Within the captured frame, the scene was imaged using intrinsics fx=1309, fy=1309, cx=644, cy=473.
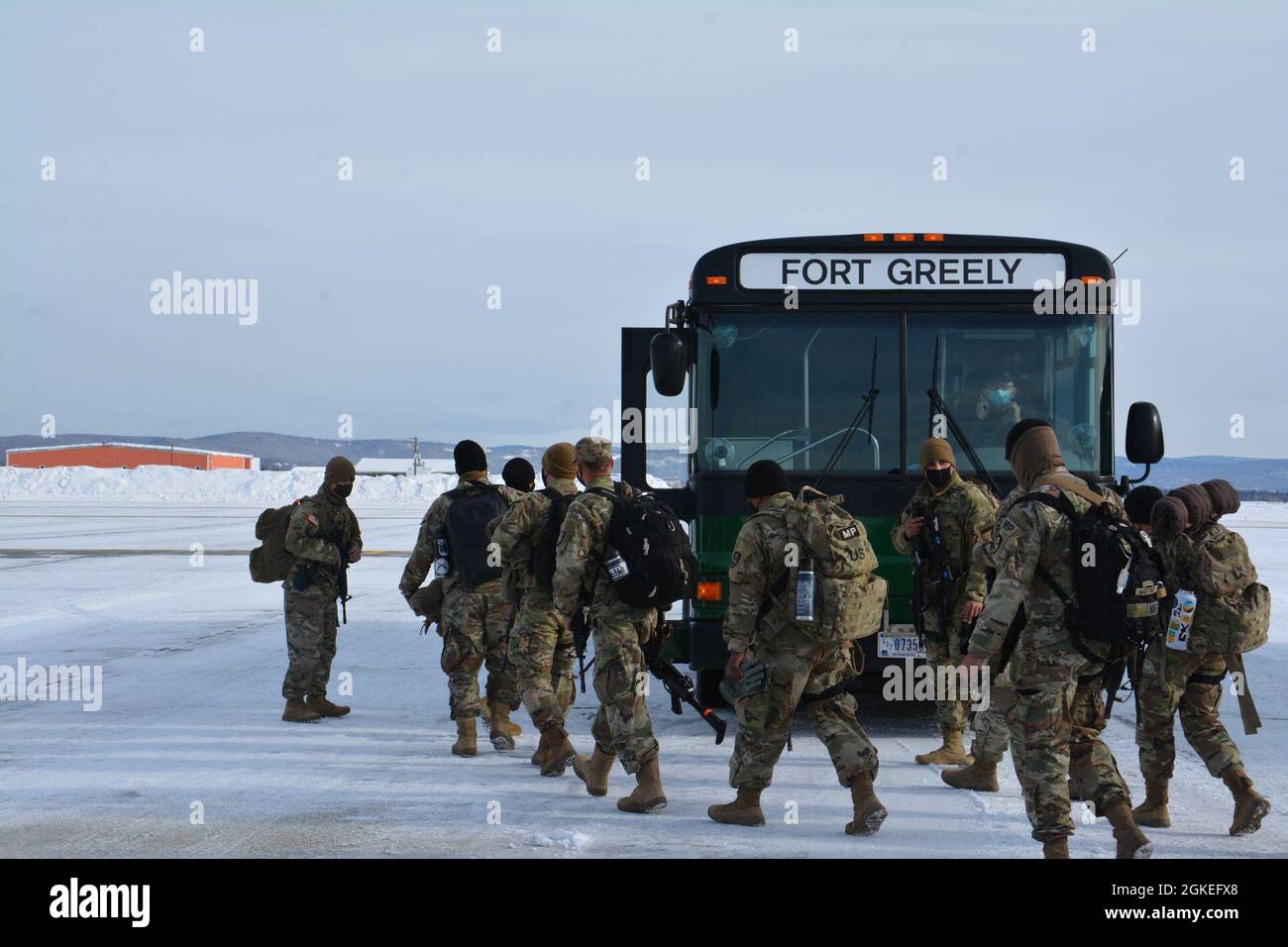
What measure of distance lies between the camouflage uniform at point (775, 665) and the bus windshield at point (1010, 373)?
2.56 m

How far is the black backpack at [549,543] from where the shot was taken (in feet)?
23.7

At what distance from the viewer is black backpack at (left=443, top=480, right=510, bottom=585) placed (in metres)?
8.06

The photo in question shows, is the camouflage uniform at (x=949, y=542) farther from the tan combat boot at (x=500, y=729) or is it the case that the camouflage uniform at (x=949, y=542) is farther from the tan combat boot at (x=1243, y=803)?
the tan combat boot at (x=500, y=729)

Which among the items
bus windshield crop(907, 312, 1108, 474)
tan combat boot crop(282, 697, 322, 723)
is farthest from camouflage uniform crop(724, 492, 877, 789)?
tan combat boot crop(282, 697, 322, 723)

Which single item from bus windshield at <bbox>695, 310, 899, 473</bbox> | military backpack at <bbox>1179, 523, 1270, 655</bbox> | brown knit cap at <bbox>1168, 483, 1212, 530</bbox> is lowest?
military backpack at <bbox>1179, 523, 1270, 655</bbox>

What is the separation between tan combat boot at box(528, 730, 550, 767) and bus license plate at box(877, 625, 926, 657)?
7.00 feet

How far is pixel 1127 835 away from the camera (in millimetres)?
5344

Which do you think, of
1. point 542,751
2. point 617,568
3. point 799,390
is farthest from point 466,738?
point 799,390

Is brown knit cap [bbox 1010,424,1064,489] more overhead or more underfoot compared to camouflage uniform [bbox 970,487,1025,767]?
more overhead

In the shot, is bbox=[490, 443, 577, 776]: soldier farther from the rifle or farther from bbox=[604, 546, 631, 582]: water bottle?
bbox=[604, 546, 631, 582]: water bottle

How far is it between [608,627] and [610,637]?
53mm

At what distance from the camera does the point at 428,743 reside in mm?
8297
